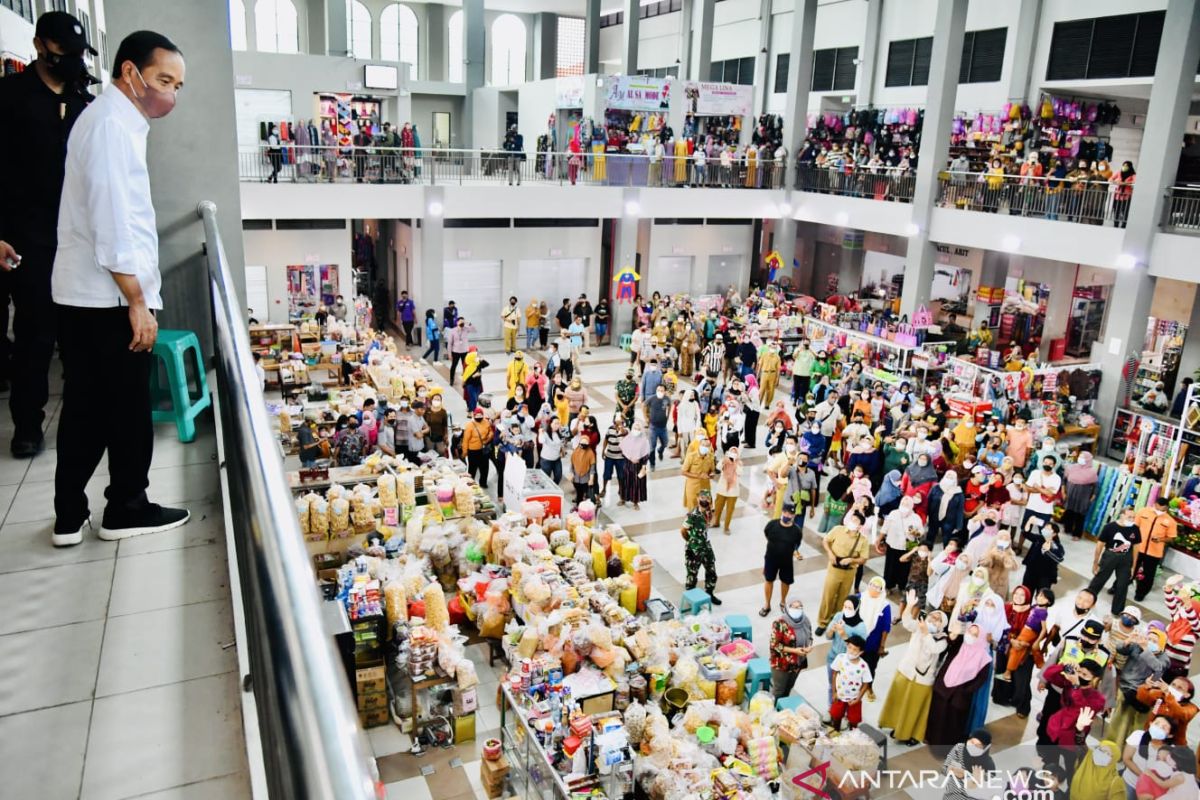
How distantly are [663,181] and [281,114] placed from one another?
12119mm

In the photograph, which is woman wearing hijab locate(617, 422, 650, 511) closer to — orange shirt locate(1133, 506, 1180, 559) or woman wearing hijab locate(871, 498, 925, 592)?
woman wearing hijab locate(871, 498, 925, 592)

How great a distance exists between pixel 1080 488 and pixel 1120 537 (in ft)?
8.63

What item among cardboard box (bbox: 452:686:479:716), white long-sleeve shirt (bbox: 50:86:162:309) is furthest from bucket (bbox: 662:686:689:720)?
white long-sleeve shirt (bbox: 50:86:162:309)

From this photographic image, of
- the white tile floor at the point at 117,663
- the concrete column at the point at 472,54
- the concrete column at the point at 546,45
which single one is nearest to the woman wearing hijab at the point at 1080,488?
the white tile floor at the point at 117,663

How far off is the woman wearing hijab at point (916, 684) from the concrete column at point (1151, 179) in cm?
1233

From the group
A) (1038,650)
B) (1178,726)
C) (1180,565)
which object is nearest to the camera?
(1178,726)

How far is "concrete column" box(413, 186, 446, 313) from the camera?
2227 cm

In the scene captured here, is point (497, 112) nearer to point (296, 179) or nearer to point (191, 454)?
point (296, 179)

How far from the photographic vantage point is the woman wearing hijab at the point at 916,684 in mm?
8062

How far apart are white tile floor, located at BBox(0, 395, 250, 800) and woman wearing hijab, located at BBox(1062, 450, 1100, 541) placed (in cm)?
1324

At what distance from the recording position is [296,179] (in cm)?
2091

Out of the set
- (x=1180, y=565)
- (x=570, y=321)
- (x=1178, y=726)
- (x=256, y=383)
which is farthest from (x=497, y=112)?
(x=256, y=383)

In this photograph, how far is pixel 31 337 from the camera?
346 centimetres

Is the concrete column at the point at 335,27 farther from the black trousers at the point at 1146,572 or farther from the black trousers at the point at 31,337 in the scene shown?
the black trousers at the point at 31,337
